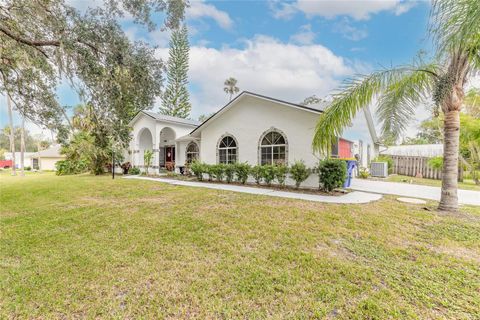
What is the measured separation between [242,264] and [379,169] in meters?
17.1

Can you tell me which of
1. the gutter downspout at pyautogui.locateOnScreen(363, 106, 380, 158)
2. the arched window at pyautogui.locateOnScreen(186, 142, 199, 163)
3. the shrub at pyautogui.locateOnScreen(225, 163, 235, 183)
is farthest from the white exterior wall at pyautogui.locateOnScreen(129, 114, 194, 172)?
the gutter downspout at pyautogui.locateOnScreen(363, 106, 380, 158)

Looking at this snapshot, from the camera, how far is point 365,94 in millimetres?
7047

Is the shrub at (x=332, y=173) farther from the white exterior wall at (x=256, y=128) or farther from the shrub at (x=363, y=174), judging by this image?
the shrub at (x=363, y=174)

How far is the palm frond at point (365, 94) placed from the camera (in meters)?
Result: 6.98

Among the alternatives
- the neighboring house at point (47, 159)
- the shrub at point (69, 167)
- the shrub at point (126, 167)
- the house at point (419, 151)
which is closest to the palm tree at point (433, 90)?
the house at point (419, 151)

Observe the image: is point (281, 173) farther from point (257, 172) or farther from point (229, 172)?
point (229, 172)

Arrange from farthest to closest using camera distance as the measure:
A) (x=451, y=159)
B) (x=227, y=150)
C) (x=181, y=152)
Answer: (x=181, y=152) → (x=227, y=150) → (x=451, y=159)

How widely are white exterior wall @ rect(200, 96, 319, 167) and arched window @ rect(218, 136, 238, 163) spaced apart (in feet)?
1.06

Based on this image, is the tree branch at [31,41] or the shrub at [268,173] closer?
the tree branch at [31,41]

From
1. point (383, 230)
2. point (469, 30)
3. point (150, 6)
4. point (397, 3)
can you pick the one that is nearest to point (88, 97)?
Result: point (150, 6)

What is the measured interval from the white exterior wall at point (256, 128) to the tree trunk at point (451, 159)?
16.2 feet

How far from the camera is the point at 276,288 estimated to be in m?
3.15

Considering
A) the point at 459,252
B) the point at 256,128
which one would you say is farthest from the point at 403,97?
the point at 256,128

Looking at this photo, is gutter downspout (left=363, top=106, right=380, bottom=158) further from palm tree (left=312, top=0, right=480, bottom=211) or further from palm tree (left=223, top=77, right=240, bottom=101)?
palm tree (left=223, top=77, right=240, bottom=101)
